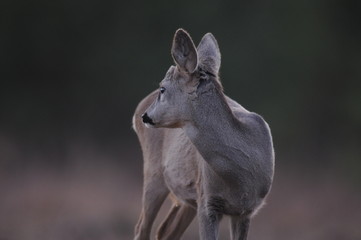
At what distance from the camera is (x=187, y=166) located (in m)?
8.59

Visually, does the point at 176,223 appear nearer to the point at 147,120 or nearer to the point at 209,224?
the point at 209,224

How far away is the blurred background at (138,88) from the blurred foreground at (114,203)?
0.11 ft

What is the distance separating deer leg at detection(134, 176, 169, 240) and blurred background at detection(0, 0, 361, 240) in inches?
242

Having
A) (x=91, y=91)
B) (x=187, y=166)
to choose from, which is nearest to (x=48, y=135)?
(x=91, y=91)

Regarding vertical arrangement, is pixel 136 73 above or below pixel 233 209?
below

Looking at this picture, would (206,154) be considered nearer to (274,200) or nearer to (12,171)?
(274,200)

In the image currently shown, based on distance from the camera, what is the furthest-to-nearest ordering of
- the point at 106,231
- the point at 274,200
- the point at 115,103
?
the point at 115,103 → the point at 274,200 → the point at 106,231

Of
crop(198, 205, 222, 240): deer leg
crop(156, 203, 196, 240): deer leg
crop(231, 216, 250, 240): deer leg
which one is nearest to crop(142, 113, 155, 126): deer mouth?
crop(198, 205, 222, 240): deer leg

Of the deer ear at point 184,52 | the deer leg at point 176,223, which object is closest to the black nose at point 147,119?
the deer ear at point 184,52

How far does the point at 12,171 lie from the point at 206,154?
10.2 m

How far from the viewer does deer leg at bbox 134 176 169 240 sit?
9.34 m

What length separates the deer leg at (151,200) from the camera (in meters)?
9.34

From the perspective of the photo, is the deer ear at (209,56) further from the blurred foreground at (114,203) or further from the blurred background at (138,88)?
the blurred background at (138,88)

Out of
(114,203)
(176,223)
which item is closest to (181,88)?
(176,223)
